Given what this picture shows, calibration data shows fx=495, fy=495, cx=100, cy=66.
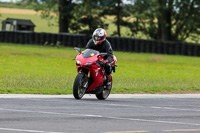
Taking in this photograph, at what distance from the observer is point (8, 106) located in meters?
10.9

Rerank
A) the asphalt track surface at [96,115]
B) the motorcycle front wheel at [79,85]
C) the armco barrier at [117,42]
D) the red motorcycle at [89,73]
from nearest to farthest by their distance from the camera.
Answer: the asphalt track surface at [96,115] < the motorcycle front wheel at [79,85] < the red motorcycle at [89,73] < the armco barrier at [117,42]

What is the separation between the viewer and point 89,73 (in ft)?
41.3

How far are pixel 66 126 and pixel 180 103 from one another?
18.7ft

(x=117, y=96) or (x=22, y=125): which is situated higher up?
(x=22, y=125)

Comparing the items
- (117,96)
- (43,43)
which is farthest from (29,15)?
(117,96)

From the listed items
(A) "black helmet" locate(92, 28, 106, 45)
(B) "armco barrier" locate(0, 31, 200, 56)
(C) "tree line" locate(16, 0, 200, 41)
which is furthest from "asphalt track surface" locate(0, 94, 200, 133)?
(C) "tree line" locate(16, 0, 200, 41)

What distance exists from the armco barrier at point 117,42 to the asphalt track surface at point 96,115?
29.5 metres

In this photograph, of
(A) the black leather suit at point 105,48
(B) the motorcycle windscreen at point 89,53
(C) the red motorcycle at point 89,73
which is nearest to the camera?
(C) the red motorcycle at point 89,73

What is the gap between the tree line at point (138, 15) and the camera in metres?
51.7

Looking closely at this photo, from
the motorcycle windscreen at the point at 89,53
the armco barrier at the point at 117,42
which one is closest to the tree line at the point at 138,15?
the armco barrier at the point at 117,42

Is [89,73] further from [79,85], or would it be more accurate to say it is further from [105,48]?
[105,48]

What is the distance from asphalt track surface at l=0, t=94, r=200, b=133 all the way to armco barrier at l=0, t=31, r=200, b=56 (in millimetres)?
29541

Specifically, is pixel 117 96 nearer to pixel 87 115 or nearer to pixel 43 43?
pixel 87 115

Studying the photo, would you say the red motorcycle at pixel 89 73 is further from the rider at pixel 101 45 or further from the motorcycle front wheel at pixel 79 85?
the rider at pixel 101 45
